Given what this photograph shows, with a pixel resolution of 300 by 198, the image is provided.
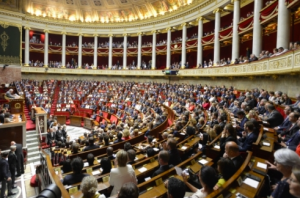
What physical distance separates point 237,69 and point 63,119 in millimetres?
12504

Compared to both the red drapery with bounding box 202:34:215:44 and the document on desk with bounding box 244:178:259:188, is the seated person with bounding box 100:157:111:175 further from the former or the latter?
the red drapery with bounding box 202:34:215:44

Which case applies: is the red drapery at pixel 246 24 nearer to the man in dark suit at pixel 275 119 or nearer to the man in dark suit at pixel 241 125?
the man in dark suit at pixel 275 119

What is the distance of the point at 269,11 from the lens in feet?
34.7

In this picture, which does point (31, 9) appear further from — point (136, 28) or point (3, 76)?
point (136, 28)

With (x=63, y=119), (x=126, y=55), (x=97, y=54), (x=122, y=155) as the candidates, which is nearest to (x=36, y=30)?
(x=97, y=54)

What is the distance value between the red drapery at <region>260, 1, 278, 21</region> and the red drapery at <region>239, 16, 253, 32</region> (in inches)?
50.1

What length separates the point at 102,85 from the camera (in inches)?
854

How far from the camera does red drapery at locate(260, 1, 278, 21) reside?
10039 mm

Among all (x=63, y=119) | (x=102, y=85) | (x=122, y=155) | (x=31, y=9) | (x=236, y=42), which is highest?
(x=31, y=9)

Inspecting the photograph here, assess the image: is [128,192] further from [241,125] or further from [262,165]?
[241,125]

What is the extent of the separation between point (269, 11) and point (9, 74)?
2307 centimetres

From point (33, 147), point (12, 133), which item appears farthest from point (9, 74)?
point (12, 133)

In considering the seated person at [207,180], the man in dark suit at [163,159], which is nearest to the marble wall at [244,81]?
the man in dark suit at [163,159]

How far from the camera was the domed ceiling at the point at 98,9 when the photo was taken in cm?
2483
